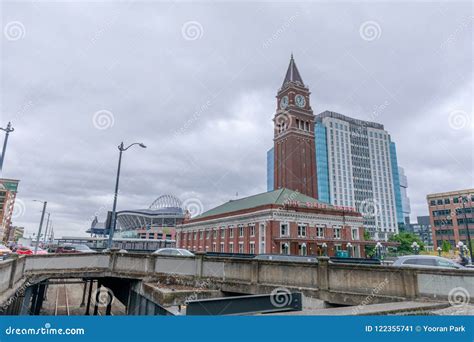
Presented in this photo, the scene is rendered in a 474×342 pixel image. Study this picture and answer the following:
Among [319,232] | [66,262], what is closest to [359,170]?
[319,232]

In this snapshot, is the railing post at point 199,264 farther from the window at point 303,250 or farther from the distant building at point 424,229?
the distant building at point 424,229

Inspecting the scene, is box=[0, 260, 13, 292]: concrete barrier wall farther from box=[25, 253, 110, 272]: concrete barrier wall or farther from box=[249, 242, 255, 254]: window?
box=[249, 242, 255, 254]: window

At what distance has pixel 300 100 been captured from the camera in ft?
280

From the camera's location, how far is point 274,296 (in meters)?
8.34

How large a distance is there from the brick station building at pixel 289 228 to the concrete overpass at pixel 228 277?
3175 cm

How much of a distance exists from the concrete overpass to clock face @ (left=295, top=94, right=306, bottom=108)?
243ft

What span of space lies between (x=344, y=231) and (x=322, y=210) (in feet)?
19.8

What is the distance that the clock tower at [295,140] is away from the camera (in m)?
79.4

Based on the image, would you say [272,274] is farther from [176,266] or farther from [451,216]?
[451,216]

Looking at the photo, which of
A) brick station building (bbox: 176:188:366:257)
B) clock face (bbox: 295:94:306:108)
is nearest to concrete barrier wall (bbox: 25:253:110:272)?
brick station building (bbox: 176:188:366:257)

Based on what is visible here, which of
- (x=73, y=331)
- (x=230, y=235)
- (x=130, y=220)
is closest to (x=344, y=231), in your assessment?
(x=230, y=235)

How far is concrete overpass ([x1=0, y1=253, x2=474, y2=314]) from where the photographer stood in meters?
10.8

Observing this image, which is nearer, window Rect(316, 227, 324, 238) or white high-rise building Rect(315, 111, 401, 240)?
window Rect(316, 227, 324, 238)

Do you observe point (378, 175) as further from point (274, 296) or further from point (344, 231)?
point (274, 296)
